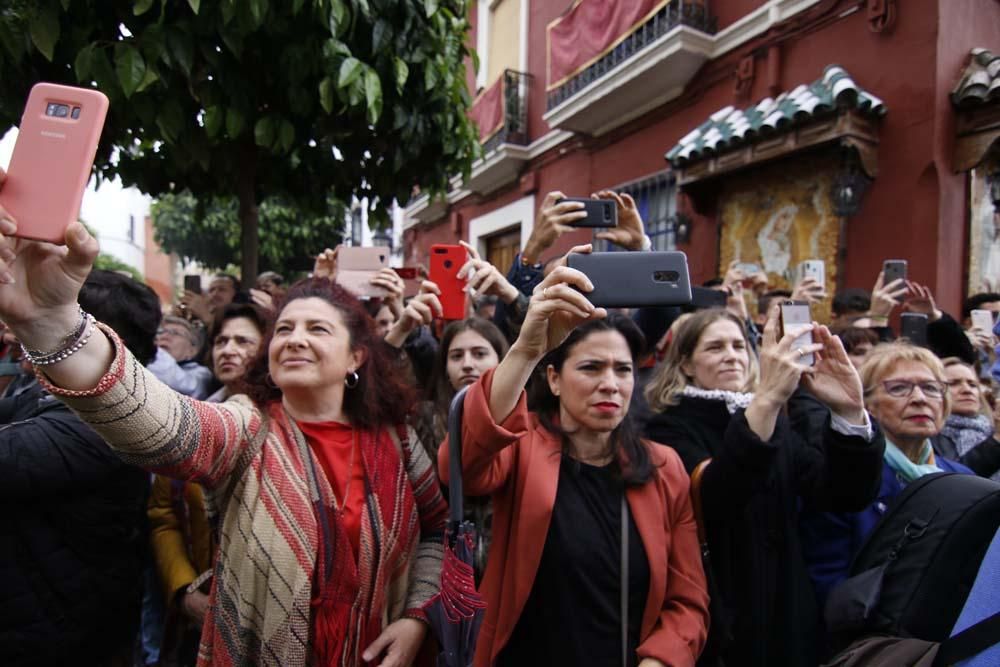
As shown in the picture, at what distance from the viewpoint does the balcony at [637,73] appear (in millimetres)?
5926

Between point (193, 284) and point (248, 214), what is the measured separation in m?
1.03

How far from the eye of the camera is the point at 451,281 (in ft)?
7.52

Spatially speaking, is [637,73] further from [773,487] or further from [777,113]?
[773,487]

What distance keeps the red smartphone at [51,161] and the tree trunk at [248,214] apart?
2.48 meters

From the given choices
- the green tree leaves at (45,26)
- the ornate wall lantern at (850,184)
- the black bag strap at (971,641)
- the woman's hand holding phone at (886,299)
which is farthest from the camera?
the ornate wall lantern at (850,184)

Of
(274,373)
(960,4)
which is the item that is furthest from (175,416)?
(960,4)

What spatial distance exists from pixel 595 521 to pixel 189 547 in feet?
4.78

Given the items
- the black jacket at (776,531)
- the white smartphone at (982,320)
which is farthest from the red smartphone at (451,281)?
the white smartphone at (982,320)

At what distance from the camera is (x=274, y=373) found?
1.75 m

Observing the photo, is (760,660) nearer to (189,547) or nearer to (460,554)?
(460,554)

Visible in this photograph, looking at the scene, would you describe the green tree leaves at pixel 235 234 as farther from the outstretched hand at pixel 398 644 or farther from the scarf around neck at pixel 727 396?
the outstretched hand at pixel 398 644

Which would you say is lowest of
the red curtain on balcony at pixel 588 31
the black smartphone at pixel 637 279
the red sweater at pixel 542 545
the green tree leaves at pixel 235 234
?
the red sweater at pixel 542 545

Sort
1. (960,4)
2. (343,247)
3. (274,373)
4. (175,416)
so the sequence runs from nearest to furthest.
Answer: (175,416), (274,373), (343,247), (960,4)

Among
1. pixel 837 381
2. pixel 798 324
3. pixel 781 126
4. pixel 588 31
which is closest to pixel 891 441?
pixel 837 381
